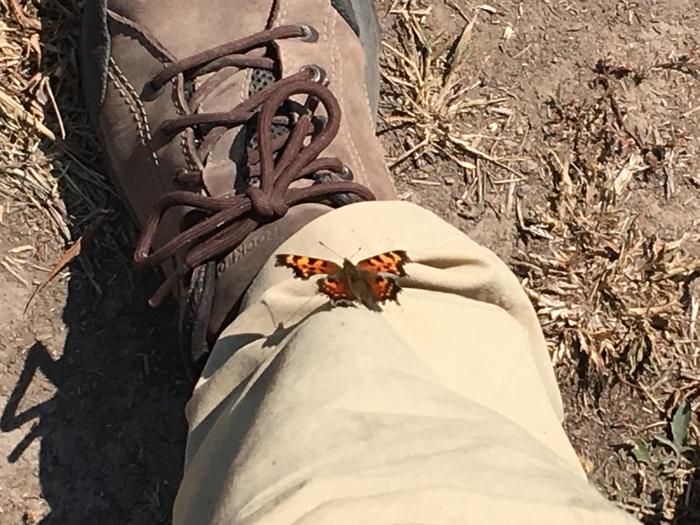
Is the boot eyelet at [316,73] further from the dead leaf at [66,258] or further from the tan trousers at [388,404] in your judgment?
the dead leaf at [66,258]

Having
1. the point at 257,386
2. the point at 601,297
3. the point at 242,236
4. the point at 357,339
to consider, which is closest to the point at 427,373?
the point at 357,339

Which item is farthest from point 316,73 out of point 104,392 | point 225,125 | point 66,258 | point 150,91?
point 104,392

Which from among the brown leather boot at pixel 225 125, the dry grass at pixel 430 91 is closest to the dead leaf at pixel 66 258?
the brown leather boot at pixel 225 125

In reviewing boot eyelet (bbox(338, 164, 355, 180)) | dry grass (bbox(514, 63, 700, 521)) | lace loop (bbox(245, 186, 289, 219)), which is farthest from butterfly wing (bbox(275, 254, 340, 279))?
dry grass (bbox(514, 63, 700, 521))

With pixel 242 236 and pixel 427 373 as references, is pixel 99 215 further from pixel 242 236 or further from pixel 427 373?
pixel 427 373

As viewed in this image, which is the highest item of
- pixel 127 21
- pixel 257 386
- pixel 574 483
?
pixel 127 21

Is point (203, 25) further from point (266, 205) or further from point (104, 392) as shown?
point (104, 392)
